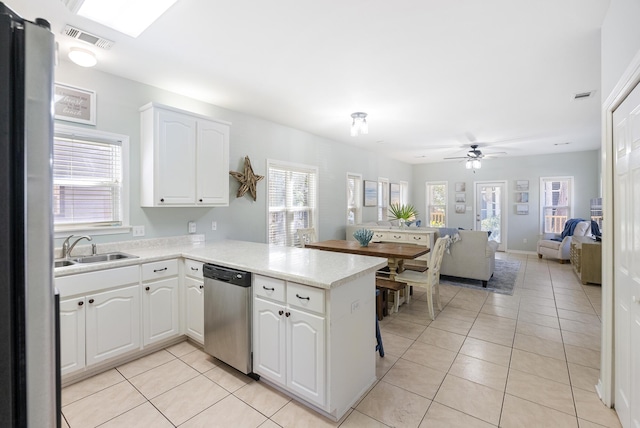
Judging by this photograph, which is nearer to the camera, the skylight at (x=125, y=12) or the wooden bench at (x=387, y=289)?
the skylight at (x=125, y=12)

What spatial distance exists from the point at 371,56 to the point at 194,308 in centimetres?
274

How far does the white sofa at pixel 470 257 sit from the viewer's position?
15.8ft

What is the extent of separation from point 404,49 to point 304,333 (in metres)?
2.33

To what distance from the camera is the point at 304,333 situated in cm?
194

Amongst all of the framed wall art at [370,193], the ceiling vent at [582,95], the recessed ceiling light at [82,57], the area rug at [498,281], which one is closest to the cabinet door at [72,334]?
the recessed ceiling light at [82,57]

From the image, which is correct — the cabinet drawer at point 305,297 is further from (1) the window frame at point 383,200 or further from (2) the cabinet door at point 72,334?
(1) the window frame at point 383,200

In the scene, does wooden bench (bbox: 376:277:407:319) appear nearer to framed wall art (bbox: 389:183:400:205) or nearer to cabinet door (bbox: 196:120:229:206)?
cabinet door (bbox: 196:120:229:206)

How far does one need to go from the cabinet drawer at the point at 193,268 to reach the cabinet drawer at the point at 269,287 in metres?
0.75

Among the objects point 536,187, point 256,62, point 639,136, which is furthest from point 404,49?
point 536,187

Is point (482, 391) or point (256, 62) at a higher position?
point (256, 62)

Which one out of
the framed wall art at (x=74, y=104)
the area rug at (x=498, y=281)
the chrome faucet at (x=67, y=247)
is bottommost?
the area rug at (x=498, y=281)

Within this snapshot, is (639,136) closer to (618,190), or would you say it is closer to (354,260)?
(618,190)

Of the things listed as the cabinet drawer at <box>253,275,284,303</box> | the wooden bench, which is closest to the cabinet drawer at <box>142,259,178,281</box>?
the cabinet drawer at <box>253,275,284,303</box>

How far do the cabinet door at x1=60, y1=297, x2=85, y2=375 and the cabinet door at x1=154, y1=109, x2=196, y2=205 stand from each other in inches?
44.2
